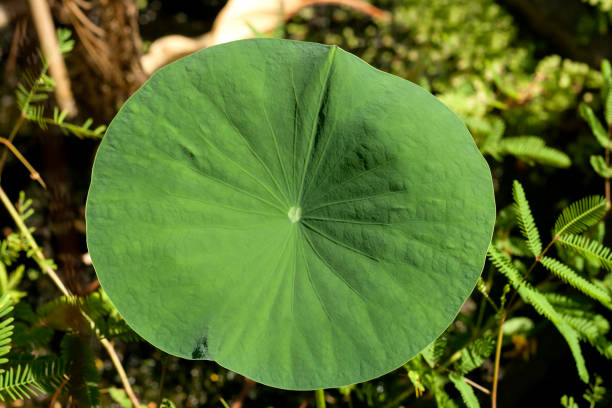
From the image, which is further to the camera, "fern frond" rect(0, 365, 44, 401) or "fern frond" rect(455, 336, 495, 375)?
"fern frond" rect(455, 336, 495, 375)

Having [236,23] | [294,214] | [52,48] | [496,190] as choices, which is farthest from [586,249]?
[52,48]

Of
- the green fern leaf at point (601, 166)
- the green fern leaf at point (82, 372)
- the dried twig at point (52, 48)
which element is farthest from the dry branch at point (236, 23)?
the green fern leaf at point (82, 372)

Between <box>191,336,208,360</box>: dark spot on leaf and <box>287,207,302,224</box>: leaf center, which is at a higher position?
<box>287,207,302,224</box>: leaf center

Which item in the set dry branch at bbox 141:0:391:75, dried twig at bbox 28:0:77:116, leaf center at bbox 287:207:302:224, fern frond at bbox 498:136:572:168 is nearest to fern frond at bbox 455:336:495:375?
leaf center at bbox 287:207:302:224

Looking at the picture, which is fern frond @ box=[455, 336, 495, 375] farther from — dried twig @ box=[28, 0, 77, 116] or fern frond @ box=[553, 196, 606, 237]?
dried twig @ box=[28, 0, 77, 116]

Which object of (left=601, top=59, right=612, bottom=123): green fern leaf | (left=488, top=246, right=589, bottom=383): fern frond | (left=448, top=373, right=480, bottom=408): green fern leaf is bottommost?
(left=448, top=373, right=480, bottom=408): green fern leaf

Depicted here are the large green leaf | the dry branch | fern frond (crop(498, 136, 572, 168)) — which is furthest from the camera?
the dry branch
